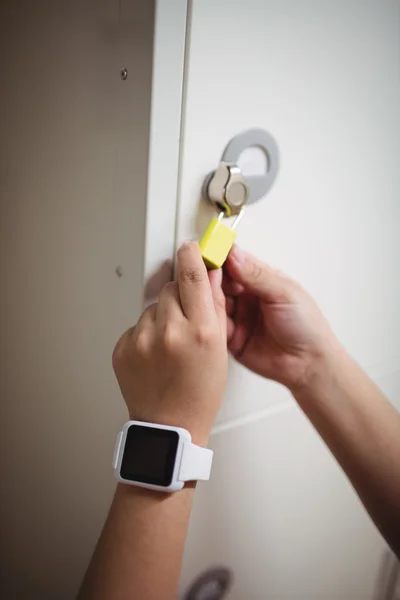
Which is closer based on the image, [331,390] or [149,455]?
[149,455]

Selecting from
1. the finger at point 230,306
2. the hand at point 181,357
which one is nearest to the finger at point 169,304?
the hand at point 181,357

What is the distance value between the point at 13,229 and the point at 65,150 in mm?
153

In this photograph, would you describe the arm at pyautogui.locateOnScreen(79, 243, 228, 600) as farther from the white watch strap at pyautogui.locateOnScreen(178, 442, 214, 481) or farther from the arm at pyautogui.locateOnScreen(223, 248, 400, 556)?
the arm at pyautogui.locateOnScreen(223, 248, 400, 556)

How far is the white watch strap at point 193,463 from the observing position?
322 millimetres

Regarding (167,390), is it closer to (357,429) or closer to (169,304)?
(169,304)

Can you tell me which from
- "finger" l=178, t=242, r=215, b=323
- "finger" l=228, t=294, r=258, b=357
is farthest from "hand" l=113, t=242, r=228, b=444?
"finger" l=228, t=294, r=258, b=357

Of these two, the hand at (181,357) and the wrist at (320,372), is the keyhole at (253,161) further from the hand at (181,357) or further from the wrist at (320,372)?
the wrist at (320,372)

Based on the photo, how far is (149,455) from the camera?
12.8 inches

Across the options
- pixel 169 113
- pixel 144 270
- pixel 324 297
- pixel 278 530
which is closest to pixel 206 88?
pixel 169 113

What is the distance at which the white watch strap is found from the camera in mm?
322

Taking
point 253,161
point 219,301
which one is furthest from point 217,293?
point 253,161

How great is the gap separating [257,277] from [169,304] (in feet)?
0.32

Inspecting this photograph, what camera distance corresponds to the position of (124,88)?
0.33 metres

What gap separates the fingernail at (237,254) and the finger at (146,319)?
0.26 ft
